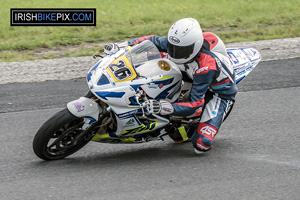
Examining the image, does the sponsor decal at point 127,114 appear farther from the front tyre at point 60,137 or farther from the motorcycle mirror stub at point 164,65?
the motorcycle mirror stub at point 164,65

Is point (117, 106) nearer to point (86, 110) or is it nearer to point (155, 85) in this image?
point (86, 110)

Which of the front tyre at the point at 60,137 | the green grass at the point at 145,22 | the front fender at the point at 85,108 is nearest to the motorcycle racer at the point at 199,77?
the front fender at the point at 85,108

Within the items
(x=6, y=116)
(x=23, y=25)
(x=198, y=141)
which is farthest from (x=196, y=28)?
(x=23, y=25)

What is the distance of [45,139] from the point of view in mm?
4910

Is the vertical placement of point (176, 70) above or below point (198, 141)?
above

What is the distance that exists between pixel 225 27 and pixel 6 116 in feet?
20.9

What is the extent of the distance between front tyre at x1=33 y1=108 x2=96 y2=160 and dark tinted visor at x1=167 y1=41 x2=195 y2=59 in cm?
103

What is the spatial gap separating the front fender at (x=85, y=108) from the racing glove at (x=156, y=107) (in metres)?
0.46

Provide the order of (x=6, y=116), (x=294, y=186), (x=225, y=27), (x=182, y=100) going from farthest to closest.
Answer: (x=225, y=27)
(x=6, y=116)
(x=182, y=100)
(x=294, y=186)

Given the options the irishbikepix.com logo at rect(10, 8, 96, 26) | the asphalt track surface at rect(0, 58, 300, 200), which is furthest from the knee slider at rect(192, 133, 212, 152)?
the irishbikepix.com logo at rect(10, 8, 96, 26)

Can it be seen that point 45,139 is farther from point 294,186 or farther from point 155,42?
point 294,186

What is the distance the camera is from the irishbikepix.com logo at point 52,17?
12.1m

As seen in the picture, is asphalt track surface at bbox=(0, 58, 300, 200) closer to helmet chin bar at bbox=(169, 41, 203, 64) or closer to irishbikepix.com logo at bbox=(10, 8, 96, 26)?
helmet chin bar at bbox=(169, 41, 203, 64)

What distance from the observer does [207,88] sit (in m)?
5.25
